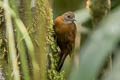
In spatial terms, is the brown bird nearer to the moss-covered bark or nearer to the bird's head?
the bird's head

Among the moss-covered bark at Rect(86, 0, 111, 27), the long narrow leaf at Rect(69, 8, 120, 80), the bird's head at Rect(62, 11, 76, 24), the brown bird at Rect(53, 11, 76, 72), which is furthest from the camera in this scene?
the bird's head at Rect(62, 11, 76, 24)

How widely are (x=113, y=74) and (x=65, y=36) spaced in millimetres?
2923

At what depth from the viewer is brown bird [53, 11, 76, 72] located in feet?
10.6

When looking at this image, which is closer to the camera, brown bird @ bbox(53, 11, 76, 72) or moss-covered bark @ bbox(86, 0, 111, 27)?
moss-covered bark @ bbox(86, 0, 111, 27)

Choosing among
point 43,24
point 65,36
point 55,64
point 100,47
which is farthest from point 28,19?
point 65,36

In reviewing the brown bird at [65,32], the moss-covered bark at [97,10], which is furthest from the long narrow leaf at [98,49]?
the brown bird at [65,32]

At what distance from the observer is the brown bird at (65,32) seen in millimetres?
3242

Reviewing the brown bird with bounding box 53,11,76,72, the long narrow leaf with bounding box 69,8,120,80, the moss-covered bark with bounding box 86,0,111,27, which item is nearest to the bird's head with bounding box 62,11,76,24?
the brown bird with bounding box 53,11,76,72

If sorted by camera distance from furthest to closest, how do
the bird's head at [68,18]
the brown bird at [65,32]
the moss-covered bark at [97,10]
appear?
the bird's head at [68,18], the brown bird at [65,32], the moss-covered bark at [97,10]

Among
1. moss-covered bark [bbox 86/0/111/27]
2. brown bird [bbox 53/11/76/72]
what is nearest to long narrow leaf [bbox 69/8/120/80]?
moss-covered bark [bbox 86/0/111/27]

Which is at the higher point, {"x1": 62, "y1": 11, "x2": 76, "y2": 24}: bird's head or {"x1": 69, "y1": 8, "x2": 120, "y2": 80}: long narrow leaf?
{"x1": 69, "y1": 8, "x2": 120, "y2": 80}: long narrow leaf

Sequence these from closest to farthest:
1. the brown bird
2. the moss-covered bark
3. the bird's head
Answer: the moss-covered bark → the brown bird → the bird's head

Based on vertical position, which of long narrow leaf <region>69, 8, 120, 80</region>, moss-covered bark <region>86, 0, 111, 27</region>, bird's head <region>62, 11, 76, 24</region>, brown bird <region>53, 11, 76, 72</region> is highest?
moss-covered bark <region>86, 0, 111, 27</region>

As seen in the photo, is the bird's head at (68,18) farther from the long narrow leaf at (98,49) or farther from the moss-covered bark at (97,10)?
the long narrow leaf at (98,49)
